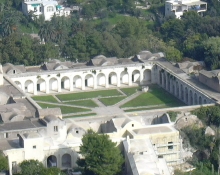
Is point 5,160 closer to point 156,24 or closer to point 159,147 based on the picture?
point 159,147

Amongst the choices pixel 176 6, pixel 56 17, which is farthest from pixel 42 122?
pixel 176 6

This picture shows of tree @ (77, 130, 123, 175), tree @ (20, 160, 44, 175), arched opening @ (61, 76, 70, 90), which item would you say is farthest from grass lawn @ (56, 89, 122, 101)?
tree @ (20, 160, 44, 175)

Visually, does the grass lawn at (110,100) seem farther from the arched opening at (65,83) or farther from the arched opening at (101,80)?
the arched opening at (65,83)

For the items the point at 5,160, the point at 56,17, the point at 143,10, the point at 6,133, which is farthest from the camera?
the point at 143,10

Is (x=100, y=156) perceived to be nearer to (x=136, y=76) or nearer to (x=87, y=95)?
(x=87, y=95)

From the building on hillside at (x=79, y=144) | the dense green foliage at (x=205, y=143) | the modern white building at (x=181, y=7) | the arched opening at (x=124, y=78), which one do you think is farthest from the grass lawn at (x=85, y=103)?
the modern white building at (x=181, y=7)

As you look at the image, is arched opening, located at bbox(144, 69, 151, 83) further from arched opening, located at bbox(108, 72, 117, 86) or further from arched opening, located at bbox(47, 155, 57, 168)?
arched opening, located at bbox(47, 155, 57, 168)

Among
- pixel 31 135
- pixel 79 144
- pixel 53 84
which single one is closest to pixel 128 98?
pixel 53 84
